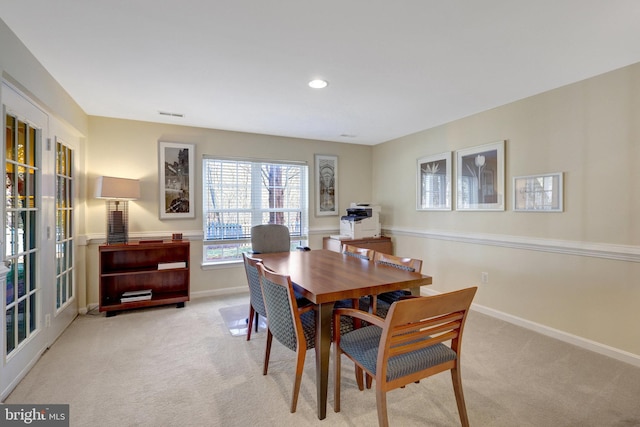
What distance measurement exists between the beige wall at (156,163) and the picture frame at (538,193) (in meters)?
2.62

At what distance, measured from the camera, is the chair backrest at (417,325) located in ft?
4.50

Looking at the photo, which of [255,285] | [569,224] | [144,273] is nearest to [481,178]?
[569,224]

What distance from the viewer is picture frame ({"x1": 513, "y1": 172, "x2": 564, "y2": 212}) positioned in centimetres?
286

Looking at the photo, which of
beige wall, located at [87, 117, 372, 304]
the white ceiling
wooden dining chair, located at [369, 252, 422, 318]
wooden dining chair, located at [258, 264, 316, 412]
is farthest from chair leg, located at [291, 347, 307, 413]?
beige wall, located at [87, 117, 372, 304]

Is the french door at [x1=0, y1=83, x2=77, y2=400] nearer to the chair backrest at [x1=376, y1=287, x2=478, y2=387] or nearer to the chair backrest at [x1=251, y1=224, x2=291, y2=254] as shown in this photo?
the chair backrest at [x1=251, y1=224, x2=291, y2=254]

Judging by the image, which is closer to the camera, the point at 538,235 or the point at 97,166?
the point at 538,235

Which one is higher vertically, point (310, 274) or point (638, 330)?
point (310, 274)

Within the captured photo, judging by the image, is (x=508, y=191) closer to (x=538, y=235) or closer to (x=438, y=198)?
(x=538, y=235)

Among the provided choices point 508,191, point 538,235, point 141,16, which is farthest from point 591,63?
point 141,16

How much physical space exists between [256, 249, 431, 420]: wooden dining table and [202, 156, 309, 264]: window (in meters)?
1.91

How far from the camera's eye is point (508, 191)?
3273 millimetres

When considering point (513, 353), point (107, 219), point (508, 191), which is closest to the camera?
point (513, 353)

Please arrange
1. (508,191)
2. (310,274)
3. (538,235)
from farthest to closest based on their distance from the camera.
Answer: (508,191)
(538,235)
(310,274)

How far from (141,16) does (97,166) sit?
2.54 metres
